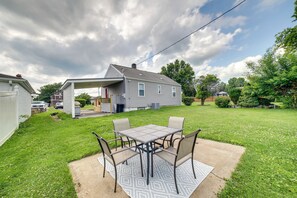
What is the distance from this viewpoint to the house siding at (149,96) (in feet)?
Result: 41.4

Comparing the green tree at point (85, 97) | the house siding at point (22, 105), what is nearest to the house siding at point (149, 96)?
the house siding at point (22, 105)

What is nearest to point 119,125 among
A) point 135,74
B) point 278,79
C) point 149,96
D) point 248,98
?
point 149,96

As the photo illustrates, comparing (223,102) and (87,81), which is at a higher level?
(87,81)

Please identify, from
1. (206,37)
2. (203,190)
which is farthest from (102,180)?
(206,37)

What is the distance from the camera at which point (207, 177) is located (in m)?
2.38

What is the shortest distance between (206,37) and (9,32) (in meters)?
12.0

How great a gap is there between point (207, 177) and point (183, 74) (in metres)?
31.8

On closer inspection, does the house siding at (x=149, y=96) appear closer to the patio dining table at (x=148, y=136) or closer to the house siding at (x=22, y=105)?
the house siding at (x=22, y=105)

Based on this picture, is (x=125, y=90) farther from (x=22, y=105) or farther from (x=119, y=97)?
(x=22, y=105)

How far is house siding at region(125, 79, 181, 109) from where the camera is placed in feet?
41.4

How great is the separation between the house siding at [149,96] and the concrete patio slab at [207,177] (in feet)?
30.9

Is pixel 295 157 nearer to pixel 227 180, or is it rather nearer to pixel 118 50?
pixel 227 180

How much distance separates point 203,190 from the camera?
6.74ft

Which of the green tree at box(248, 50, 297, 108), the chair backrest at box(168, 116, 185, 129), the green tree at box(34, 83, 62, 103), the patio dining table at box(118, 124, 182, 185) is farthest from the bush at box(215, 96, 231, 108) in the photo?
the green tree at box(34, 83, 62, 103)
